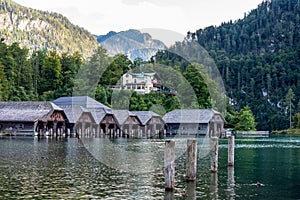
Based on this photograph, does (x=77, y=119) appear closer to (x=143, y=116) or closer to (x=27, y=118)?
(x=27, y=118)

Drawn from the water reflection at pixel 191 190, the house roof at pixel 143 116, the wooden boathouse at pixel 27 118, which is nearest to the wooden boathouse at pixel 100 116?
the house roof at pixel 143 116

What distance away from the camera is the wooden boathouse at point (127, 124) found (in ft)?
273

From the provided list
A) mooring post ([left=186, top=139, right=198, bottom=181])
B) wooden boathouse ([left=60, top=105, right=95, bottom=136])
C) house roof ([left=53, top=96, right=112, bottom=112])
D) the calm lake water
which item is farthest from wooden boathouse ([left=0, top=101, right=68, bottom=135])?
mooring post ([left=186, top=139, right=198, bottom=181])

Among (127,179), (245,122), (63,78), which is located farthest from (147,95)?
(127,179)

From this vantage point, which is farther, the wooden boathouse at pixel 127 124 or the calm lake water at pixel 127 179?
the wooden boathouse at pixel 127 124

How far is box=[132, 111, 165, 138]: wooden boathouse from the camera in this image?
86.4 meters

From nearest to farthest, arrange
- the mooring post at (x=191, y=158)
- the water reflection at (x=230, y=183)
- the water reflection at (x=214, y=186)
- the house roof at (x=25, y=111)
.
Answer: the water reflection at (x=214, y=186) < the water reflection at (x=230, y=183) < the mooring post at (x=191, y=158) < the house roof at (x=25, y=111)

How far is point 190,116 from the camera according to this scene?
93.7m

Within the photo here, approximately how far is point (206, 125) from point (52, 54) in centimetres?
4462

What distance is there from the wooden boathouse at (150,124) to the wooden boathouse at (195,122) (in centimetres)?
252

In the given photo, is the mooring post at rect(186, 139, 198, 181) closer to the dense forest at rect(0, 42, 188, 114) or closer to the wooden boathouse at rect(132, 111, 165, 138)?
the dense forest at rect(0, 42, 188, 114)

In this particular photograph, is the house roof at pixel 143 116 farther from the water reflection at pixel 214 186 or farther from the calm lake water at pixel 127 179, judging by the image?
the water reflection at pixel 214 186

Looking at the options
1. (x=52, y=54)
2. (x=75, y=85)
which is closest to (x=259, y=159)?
(x=75, y=85)

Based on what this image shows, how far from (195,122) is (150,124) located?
31.8 ft
